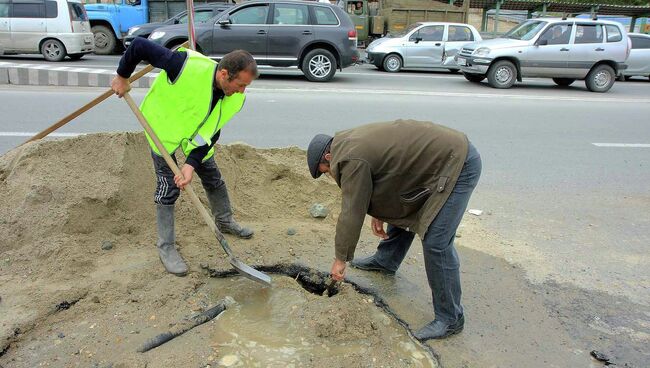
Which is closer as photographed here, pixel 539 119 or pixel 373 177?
pixel 373 177

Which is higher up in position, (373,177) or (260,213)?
(373,177)

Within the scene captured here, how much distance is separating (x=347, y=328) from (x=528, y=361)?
0.99 metres

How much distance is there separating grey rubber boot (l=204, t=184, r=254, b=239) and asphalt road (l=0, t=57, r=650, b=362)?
6.39 feet

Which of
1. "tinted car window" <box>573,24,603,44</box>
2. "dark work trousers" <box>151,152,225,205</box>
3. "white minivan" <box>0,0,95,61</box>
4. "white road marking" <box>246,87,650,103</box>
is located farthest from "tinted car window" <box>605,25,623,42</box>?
"white minivan" <box>0,0,95,61</box>

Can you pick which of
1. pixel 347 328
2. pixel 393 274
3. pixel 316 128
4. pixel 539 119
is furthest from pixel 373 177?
pixel 539 119

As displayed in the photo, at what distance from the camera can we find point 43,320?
2.96 metres

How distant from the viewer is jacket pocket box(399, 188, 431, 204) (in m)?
2.72

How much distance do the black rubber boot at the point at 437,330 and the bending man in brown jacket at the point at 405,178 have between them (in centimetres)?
22

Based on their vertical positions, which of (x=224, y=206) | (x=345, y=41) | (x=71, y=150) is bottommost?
(x=224, y=206)

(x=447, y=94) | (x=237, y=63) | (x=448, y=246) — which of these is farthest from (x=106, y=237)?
(x=447, y=94)

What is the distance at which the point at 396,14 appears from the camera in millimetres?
18297

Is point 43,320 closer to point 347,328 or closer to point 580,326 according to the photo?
point 347,328

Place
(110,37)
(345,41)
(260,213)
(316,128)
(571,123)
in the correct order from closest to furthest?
(260,213), (316,128), (571,123), (345,41), (110,37)

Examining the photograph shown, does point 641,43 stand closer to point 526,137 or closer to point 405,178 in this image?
point 526,137
